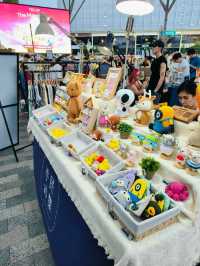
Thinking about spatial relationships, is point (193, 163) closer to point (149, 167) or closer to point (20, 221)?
point (149, 167)

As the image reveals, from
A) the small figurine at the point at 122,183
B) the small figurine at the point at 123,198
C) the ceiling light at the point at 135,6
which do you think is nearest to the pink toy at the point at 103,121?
the small figurine at the point at 122,183

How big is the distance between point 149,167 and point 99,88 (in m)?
1.31

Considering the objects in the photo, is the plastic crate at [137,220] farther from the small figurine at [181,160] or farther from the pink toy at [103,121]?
the pink toy at [103,121]

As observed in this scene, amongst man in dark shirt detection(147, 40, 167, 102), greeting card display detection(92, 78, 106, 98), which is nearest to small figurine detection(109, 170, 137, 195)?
greeting card display detection(92, 78, 106, 98)

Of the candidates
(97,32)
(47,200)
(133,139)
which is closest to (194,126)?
(133,139)

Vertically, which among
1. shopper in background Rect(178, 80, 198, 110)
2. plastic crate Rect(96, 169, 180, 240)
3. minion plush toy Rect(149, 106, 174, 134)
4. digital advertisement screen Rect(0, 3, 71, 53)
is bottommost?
plastic crate Rect(96, 169, 180, 240)

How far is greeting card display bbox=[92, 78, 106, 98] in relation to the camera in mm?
2056

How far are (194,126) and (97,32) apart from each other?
19.3m

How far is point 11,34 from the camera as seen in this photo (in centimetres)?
623

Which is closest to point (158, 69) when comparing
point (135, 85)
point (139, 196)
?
point (135, 85)

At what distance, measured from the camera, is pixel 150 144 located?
3.85 feet

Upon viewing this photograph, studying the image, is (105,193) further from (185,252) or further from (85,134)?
(85,134)

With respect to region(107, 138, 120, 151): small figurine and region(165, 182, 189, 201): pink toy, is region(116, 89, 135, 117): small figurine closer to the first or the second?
region(107, 138, 120, 151): small figurine

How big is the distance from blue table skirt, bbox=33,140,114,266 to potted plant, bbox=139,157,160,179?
382 millimetres
